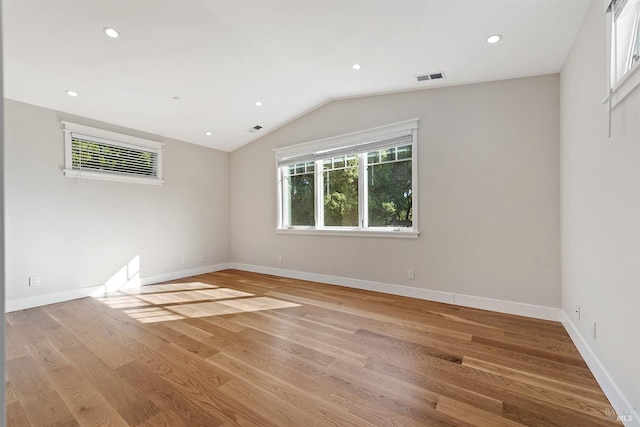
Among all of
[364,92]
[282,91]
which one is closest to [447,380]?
[364,92]

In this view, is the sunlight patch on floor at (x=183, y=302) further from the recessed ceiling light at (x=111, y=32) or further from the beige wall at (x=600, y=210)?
the recessed ceiling light at (x=111, y=32)

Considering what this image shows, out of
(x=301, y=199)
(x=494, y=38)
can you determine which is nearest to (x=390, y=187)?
(x=301, y=199)

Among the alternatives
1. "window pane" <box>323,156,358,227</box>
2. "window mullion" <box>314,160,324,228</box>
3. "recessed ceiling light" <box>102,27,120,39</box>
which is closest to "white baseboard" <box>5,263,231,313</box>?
"window mullion" <box>314,160,324,228</box>

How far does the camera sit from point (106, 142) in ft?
12.9

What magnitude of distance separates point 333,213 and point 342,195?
1.12 feet

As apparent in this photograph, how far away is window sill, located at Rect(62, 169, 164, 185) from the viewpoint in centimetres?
357

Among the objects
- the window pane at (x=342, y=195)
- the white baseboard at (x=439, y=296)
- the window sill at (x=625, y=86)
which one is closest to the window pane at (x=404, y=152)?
the window pane at (x=342, y=195)

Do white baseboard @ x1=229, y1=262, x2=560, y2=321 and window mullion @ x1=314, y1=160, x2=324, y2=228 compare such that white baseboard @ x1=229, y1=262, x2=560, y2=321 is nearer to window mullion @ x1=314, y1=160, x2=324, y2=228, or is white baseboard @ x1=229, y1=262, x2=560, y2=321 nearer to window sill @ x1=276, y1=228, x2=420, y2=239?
window sill @ x1=276, y1=228, x2=420, y2=239

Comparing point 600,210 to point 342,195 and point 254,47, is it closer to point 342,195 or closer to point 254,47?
point 342,195

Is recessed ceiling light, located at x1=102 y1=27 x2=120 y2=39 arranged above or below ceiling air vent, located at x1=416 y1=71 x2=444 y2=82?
above

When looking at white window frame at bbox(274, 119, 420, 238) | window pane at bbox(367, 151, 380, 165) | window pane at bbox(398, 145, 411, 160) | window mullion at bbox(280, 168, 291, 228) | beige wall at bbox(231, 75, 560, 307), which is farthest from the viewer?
window mullion at bbox(280, 168, 291, 228)

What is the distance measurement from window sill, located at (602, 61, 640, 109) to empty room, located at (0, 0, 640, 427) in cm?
2

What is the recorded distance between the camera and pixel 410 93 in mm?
3541

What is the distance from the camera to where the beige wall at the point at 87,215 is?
318cm
